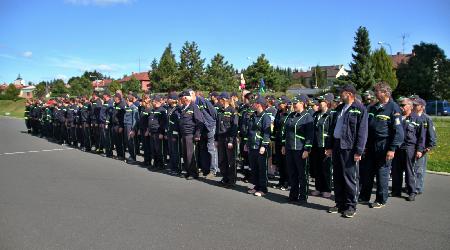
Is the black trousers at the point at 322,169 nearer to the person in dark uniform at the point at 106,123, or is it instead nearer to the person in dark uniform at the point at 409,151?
the person in dark uniform at the point at 409,151

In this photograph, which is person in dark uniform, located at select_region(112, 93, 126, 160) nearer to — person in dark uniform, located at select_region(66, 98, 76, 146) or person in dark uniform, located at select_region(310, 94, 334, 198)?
person in dark uniform, located at select_region(66, 98, 76, 146)

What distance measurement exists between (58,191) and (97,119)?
6508mm

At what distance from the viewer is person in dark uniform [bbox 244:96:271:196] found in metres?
8.09

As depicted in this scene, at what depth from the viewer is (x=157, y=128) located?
37.6 ft

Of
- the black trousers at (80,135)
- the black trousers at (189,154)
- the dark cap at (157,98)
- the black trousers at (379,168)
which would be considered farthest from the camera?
the black trousers at (80,135)

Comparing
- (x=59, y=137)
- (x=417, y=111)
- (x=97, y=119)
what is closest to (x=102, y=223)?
(x=417, y=111)

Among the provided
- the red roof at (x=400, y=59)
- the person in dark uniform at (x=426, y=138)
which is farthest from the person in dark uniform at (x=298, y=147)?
the red roof at (x=400, y=59)

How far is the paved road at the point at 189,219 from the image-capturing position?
5344 millimetres

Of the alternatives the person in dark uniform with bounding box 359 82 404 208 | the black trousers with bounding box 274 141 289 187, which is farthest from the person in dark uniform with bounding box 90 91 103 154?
the person in dark uniform with bounding box 359 82 404 208

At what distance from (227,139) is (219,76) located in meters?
50.5

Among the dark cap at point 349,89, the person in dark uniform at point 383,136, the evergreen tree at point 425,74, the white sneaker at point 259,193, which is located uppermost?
the evergreen tree at point 425,74

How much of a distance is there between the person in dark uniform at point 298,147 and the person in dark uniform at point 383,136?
1.10 metres

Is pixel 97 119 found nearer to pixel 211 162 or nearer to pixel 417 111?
pixel 211 162

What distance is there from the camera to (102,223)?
6.16m
